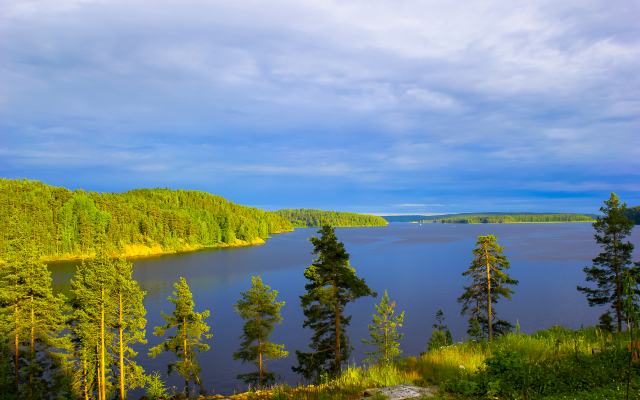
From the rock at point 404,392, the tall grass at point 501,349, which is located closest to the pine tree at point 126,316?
the rock at point 404,392

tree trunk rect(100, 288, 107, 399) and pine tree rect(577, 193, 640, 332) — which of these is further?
pine tree rect(577, 193, 640, 332)

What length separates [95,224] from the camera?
102750 millimetres

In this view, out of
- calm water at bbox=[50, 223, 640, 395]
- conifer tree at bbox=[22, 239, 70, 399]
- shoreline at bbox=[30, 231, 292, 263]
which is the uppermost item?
conifer tree at bbox=[22, 239, 70, 399]

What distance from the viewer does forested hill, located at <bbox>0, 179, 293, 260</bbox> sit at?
9188 cm

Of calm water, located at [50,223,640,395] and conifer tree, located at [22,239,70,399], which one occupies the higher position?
conifer tree, located at [22,239,70,399]

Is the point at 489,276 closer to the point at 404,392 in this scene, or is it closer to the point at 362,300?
the point at 404,392

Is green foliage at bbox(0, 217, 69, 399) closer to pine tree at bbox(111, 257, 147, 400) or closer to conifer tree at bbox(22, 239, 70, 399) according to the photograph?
conifer tree at bbox(22, 239, 70, 399)

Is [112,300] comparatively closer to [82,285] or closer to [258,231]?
[82,285]

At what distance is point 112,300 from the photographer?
21000mm

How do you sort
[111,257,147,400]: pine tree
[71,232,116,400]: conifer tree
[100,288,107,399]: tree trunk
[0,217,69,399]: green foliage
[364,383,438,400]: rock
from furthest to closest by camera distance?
[111,257,147,400]: pine tree
[71,232,116,400]: conifer tree
[100,288,107,399]: tree trunk
[0,217,69,399]: green foliage
[364,383,438,400]: rock

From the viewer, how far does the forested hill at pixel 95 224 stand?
9188 centimetres

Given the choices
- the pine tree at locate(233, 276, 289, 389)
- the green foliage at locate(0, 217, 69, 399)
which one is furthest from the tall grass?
the green foliage at locate(0, 217, 69, 399)

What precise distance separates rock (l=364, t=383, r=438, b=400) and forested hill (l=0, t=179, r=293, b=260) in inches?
3469

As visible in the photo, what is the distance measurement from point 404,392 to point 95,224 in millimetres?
118880
